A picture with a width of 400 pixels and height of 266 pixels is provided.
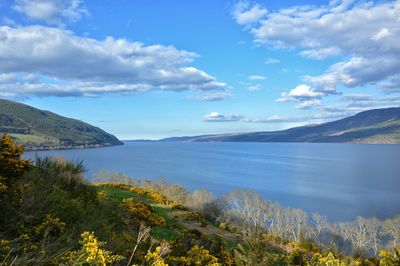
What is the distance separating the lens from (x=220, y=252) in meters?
9.99

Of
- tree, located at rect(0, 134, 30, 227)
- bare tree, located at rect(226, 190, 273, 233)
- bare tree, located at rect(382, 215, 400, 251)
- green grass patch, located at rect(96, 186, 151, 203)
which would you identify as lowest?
bare tree, located at rect(382, 215, 400, 251)

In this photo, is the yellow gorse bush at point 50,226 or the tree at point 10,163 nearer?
the yellow gorse bush at point 50,226

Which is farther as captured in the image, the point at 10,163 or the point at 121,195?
the point at 121,195

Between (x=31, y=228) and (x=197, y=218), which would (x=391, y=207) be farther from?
(x=31, y=228)

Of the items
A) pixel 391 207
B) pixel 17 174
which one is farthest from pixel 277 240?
pixel 391 207

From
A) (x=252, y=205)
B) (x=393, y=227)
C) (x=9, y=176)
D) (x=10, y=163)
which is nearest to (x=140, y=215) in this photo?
(x=9, y=176)

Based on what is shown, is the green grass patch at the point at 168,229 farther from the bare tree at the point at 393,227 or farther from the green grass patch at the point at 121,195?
the bare tree at the point at 393,227

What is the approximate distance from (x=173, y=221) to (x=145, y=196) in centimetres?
614

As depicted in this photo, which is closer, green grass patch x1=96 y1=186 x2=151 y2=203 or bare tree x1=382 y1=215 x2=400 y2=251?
green grass patch x1=96 y1=186 x2=151 y2=203

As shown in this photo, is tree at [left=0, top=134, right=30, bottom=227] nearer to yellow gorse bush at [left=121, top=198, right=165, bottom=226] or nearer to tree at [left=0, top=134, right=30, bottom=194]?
tree at [left=0, top=134, right=30, bottom=194]

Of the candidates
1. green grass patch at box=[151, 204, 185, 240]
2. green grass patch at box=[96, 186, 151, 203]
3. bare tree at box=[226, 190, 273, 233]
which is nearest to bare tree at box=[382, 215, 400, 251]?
bare tree at box=[226, 190, 273, 233]

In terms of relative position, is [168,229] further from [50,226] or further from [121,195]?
[50,226]

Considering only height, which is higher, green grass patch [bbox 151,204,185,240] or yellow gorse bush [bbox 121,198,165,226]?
yellow gorse bush [bbox 121,198,165,226]

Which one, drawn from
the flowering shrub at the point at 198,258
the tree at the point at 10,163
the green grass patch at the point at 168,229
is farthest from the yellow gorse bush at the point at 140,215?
the tree at the point at 10,163
